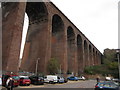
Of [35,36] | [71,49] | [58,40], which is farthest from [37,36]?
[71,49]

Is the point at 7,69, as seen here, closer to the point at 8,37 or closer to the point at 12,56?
the point at 12,56

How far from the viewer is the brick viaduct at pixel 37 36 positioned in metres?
27.8

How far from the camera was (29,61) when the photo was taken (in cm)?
4128

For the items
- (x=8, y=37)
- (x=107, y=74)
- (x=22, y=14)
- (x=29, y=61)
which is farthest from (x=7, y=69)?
(x=107, y=74)

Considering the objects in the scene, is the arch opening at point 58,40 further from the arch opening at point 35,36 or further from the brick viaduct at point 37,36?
the arch opening at point 35,36

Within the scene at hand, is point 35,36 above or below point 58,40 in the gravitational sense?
above

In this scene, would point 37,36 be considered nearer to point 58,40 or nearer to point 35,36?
point 35,36

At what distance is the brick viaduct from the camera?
1096 inches

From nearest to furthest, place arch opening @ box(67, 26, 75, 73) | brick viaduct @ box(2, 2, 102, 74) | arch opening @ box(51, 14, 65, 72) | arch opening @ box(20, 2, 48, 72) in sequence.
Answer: brick viaduct @ box(2, 2, 102, 74) → arch opening @ box(20, 2, 48, 72) → arch opening @ box(51, 14, 65, 72) → arch opening @ box(67, 26, 75, 73)

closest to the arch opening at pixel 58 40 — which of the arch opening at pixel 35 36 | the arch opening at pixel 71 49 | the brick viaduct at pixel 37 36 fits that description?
the brick viaduct at pixel 37 36

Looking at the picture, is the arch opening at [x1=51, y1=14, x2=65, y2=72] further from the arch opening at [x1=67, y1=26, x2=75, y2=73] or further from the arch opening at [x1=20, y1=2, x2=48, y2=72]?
the arch opening at [x1=67, y1=26, x2=75, y2=73]

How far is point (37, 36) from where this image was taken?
42.0 metres

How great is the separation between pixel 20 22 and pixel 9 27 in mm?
2781

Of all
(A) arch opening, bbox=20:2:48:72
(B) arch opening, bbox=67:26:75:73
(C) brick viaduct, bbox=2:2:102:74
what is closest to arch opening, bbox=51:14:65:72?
(C) brick viaduct, bbox=2:2:102:74
